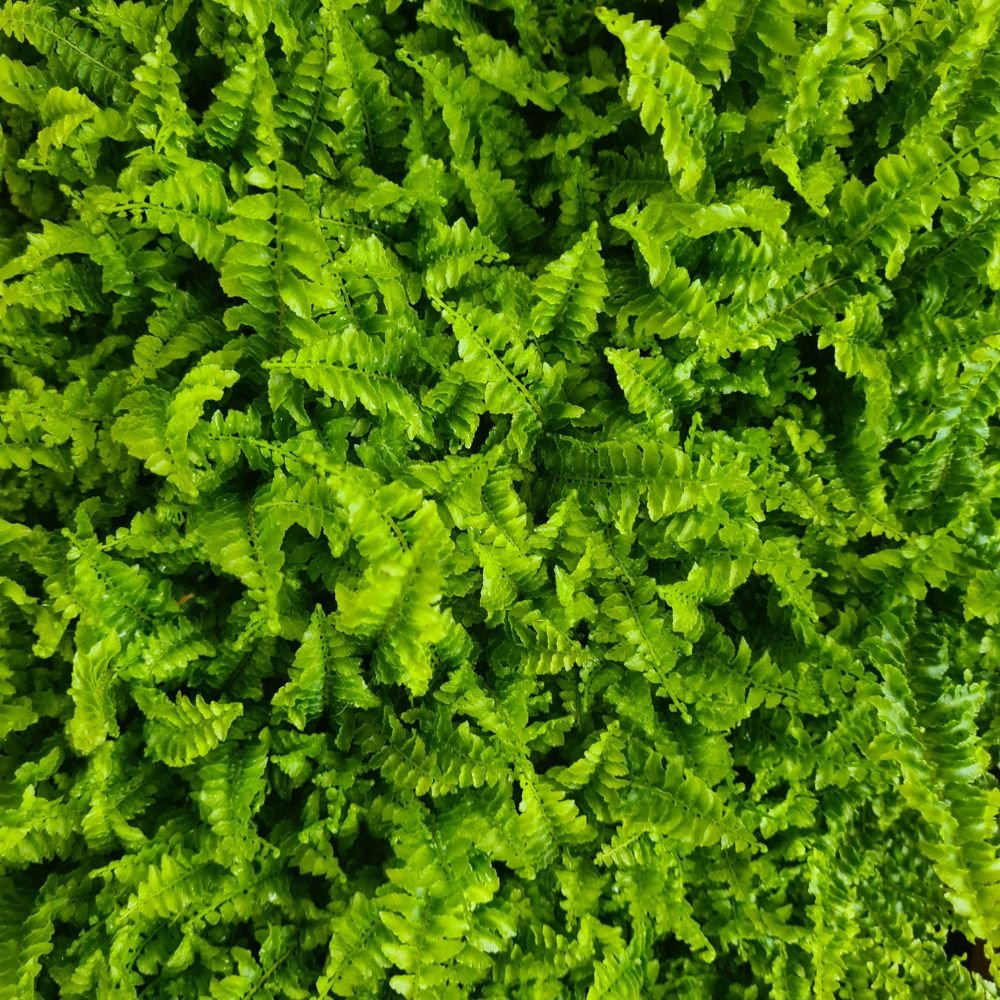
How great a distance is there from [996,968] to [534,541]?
128 cm

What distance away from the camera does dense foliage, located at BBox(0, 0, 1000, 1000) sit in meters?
1.63

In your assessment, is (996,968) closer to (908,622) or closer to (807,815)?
(807,815)

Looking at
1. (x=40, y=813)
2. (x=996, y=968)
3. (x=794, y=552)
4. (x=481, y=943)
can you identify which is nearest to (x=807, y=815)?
(x=996, y=968)

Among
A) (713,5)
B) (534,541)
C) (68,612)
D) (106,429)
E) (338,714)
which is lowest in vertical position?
(338,714)

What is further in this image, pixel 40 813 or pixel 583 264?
pixel 583 264

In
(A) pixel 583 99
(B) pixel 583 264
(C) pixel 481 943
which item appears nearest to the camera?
(C) pixel 481 943

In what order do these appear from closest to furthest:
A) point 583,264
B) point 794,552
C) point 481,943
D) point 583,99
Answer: point 481,943
point 583,264
point 794,552
point 583,99

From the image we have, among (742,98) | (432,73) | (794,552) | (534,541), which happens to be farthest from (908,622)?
(432,73)

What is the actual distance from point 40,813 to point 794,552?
5.64ft

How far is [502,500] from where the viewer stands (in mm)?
1714

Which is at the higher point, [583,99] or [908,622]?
[583,99]

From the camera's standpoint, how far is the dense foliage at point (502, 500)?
5.33ft

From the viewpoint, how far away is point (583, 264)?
170 cm

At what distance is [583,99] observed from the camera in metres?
2.03
